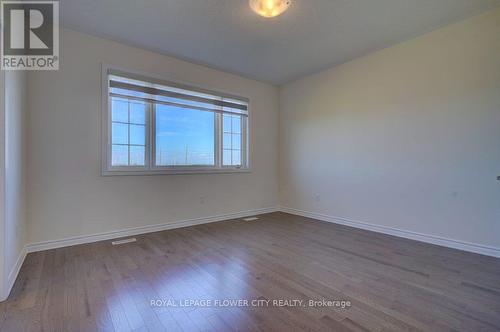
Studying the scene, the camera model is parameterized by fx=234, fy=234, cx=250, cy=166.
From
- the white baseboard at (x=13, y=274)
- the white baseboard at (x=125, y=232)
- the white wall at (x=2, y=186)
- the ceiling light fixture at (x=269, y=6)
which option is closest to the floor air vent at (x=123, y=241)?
the white baseboard at (x=125, y=232)

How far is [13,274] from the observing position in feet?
6.53

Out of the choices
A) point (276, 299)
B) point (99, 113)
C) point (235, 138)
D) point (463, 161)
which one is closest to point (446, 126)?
point (463, 161)

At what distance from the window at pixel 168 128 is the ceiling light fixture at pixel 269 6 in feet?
5.97

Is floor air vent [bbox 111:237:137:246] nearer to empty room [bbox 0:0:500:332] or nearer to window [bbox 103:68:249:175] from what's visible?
empty room [bbox 0:0:500:332]

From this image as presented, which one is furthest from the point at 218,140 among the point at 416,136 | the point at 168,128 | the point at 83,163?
the point at 416,136

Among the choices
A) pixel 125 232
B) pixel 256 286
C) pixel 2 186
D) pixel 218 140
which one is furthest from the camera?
pixel 218 140

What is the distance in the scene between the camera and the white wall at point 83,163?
2.69m

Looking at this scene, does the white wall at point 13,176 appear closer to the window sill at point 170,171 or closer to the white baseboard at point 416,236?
the window sill at point 170,171

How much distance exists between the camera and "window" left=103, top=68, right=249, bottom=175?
3188 millimetres

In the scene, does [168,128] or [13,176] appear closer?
[13,176]

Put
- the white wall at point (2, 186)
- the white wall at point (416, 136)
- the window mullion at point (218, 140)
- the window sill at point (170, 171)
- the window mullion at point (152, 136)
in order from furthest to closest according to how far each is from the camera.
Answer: the window mullion at point (218, 140), the window mullion at point (152, 136), the window sill at point (170, 171), the white wall at point (416, 136), the white wall at point (2, 186)

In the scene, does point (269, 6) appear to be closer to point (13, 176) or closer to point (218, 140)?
point (218, 140)

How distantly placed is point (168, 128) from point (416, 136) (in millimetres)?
3519

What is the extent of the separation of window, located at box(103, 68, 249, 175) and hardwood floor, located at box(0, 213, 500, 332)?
3.86 ft
